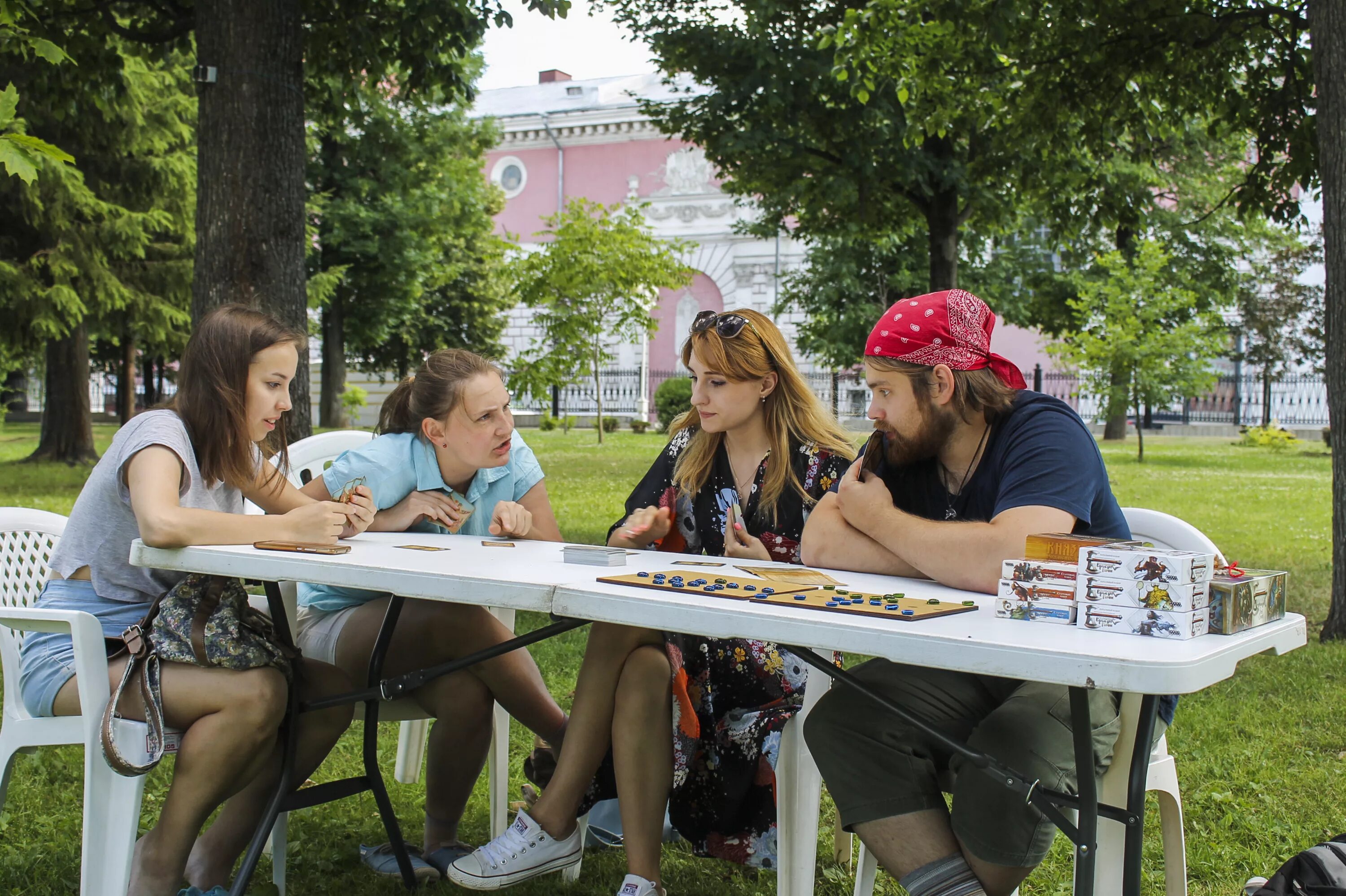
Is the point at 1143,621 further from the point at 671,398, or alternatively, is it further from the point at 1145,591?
the point at 671,398

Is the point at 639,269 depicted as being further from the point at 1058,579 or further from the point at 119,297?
the point at 1058,579

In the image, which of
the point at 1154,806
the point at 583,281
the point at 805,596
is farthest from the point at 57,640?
the point at 583,281

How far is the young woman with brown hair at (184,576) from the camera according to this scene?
230 centimetres

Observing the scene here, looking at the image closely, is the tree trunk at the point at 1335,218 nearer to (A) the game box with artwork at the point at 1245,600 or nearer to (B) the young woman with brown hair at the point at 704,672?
(B) the young woman with brown hair at the point at 704,672

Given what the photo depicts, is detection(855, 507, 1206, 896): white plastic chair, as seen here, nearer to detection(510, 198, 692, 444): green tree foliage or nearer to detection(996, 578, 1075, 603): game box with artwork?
detection(996, 578, 1075, 603): game box with artwork

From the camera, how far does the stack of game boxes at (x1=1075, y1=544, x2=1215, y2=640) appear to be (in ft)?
5.47

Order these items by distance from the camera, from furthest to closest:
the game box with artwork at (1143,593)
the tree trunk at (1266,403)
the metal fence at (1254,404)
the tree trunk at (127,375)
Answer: the tree trunk at (1266,403) < the metal fence at (1254,404) < the tree trunk at (127,375) < the game box with artwork at (1143,593)

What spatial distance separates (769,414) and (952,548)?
957 mm

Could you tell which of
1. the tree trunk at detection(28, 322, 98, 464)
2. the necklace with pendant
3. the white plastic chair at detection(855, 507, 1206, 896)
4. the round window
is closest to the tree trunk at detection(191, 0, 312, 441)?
the necklace with pendant

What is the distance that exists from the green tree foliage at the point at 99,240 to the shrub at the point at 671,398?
1146 centimetres

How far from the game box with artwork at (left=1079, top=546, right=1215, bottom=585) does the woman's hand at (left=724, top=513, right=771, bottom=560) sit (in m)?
1.05

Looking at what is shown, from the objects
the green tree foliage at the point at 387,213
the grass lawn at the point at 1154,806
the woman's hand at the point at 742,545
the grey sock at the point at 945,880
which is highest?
the green tree foliage at the point at 387,213

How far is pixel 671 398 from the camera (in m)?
24.5

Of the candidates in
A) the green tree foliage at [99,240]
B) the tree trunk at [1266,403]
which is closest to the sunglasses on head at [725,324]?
the green tree foliage at [99,240]
